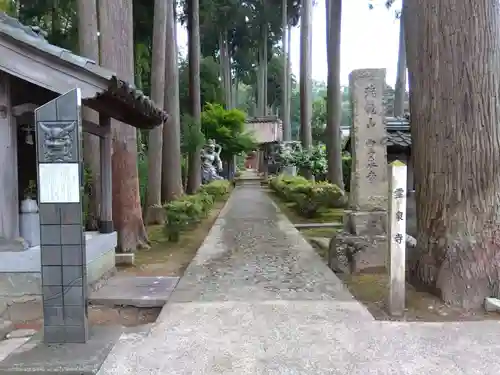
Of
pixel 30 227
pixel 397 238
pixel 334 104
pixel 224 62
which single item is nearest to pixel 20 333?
pixel 30 227

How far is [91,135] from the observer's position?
9820 millimetres

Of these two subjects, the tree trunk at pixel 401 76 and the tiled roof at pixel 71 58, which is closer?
the tiled roof at pixel 71 58

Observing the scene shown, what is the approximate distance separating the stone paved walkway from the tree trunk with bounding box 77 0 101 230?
3.00m

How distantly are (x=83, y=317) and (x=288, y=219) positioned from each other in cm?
1115

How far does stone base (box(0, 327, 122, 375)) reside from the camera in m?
3.81

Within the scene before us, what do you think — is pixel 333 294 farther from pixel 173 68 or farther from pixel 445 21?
pixel 173 68

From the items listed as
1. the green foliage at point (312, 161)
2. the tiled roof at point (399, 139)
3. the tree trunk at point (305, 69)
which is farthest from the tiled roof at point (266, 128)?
the tiled roof at point (399, 139)

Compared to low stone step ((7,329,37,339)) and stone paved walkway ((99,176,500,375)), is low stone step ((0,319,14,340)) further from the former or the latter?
stone paved walkway ((99,176,500,375))

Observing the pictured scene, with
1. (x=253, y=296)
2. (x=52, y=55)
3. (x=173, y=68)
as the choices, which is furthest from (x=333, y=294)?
(x=173, y=68)

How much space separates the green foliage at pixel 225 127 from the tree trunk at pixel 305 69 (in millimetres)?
5525

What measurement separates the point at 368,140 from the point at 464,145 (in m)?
2.55

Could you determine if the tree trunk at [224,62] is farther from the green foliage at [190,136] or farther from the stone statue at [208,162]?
the green foliage at [190,136]

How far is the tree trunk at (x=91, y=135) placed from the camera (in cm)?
903

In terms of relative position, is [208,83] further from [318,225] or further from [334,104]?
[318,225]
